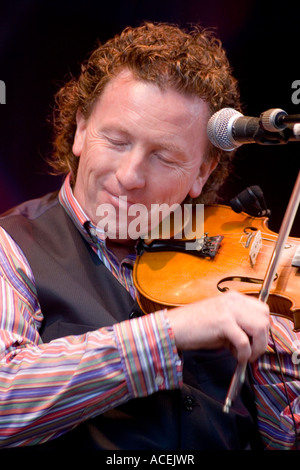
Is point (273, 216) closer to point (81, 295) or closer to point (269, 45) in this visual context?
point (269, 45)

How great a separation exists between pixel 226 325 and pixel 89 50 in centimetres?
191

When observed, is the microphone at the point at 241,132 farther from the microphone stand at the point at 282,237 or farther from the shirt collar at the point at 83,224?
the shirt collar at the point at 83,224

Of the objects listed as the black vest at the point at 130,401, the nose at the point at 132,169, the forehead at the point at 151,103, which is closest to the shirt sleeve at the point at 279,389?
the black vest at the point at 130,401

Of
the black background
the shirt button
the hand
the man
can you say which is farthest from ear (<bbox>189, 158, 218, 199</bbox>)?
the shirt button

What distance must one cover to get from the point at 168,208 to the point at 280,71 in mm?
1158

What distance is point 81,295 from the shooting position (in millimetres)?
1553

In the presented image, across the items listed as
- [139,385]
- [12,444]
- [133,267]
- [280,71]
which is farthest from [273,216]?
[12,444]

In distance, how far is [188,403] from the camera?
1552 millimetres

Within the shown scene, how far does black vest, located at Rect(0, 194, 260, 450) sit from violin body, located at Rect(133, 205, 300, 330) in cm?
11

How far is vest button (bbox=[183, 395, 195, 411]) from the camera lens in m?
1.55

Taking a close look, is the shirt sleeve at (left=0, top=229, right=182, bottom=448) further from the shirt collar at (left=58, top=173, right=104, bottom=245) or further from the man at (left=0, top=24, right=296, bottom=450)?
the shirt collar at (left=58, top=173, right=104, bottom=245)

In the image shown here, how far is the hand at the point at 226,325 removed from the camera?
119 cm

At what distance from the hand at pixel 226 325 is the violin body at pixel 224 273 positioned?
0.28 m

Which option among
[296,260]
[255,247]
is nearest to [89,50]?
[255,247]
